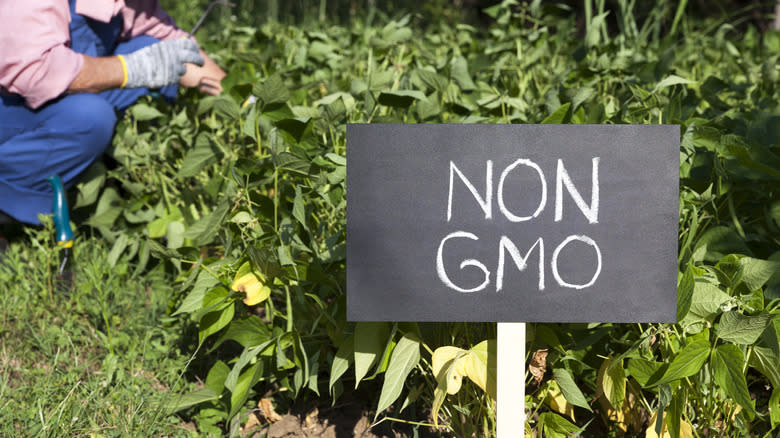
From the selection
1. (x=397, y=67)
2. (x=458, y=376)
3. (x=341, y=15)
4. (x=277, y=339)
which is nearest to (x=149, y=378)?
(x=277, y=339)

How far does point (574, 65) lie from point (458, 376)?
1.18 meters

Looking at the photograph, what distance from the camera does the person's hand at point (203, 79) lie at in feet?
6.04

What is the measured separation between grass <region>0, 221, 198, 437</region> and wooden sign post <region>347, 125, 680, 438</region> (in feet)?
1.86

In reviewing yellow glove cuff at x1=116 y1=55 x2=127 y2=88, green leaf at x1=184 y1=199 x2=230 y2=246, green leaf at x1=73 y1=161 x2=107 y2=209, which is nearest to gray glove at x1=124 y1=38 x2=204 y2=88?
yellow glove cuff at x1=116 y1=55 x2=127 y2=88

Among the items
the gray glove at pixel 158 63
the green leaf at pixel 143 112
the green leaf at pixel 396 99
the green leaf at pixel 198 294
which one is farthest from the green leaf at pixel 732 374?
the gray glove at pixel 158 63

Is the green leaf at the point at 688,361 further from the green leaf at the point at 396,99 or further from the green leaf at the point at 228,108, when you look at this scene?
the green leaf at the point at 228,108

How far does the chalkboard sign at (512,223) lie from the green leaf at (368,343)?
3.8 inches

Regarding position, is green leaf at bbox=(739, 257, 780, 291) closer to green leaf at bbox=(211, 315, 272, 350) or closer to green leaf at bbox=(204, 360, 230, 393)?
green leaf at bbox=(211, 315, 272, 350)

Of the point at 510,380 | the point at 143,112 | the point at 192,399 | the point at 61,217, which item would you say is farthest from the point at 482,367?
the point at 61,217

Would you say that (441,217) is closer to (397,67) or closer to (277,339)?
(277,339)

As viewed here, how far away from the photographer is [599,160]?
94cm

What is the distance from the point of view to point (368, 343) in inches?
41.1

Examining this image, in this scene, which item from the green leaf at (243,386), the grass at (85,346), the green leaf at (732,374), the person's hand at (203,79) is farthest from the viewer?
the person's hand at (203,79)

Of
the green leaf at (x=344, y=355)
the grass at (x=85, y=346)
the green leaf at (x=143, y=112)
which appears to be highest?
the green leaf at (x=143, y=112)
